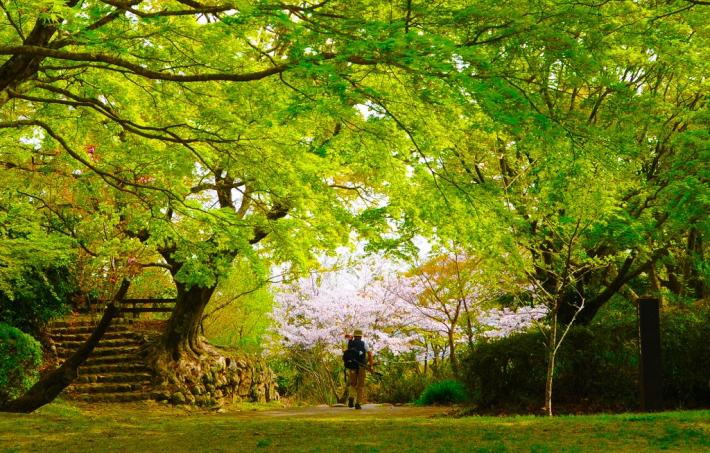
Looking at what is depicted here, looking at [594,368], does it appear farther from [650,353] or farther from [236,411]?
[236,411]

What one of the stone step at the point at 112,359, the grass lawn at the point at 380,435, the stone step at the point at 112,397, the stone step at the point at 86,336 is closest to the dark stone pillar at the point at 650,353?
the grass lawn at the point at 380,435

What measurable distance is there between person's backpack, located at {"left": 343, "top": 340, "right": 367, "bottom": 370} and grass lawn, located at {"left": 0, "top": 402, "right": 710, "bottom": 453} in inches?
183

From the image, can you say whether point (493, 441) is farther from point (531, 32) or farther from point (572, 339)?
point (572, 339)

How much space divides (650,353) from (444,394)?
243 inches

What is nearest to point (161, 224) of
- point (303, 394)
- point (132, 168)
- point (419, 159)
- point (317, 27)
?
point (132, 168)

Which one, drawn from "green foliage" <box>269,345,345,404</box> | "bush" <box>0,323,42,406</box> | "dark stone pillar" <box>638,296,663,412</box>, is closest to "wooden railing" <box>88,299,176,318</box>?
"green foliage" <box>269,345,345,404</box>

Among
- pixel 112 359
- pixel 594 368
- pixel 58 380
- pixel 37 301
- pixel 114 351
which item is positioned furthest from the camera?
pixel 114 351

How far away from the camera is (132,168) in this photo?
11.1m

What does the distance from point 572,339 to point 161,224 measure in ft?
24.7

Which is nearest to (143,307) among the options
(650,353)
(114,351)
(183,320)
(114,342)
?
(114,342)

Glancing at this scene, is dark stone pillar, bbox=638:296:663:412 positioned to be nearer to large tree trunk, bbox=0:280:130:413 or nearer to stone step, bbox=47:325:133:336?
large tree trunk, bbox=0:280:130:413

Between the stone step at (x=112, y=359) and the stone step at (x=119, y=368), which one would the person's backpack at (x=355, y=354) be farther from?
the stone step at (x=112, y=359)

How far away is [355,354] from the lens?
50.9 feet

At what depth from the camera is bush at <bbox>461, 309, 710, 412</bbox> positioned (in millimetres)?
12359
